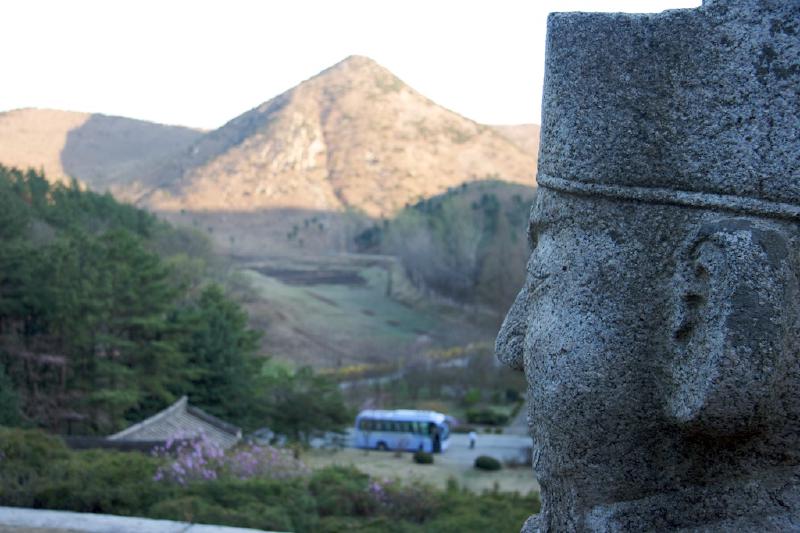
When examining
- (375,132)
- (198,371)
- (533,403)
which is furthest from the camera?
(375,132)

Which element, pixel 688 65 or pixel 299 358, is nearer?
pixel 688 65

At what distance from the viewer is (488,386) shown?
116ft

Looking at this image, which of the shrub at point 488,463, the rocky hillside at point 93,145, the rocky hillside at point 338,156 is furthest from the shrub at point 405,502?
the rocky hillside at point 93,145

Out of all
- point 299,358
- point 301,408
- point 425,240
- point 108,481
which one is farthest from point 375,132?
point 108,481

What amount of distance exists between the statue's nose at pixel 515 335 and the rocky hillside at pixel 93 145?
111396 mm

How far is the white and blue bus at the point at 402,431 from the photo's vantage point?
85.3 ft

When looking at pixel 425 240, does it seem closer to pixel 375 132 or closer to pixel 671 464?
pixel 671 464

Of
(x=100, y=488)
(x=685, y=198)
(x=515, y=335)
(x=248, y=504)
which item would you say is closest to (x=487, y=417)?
(x=248, y=504)

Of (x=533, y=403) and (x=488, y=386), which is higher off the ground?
(x=533, y=403)

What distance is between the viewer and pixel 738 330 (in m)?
2.39

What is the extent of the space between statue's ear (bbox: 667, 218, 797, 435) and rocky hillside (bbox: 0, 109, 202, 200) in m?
112

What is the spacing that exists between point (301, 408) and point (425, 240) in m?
30.3

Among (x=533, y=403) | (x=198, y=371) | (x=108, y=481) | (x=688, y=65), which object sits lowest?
(x=198, y=371)

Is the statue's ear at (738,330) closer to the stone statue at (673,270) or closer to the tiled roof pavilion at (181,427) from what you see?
the stone statue at (673,270)
